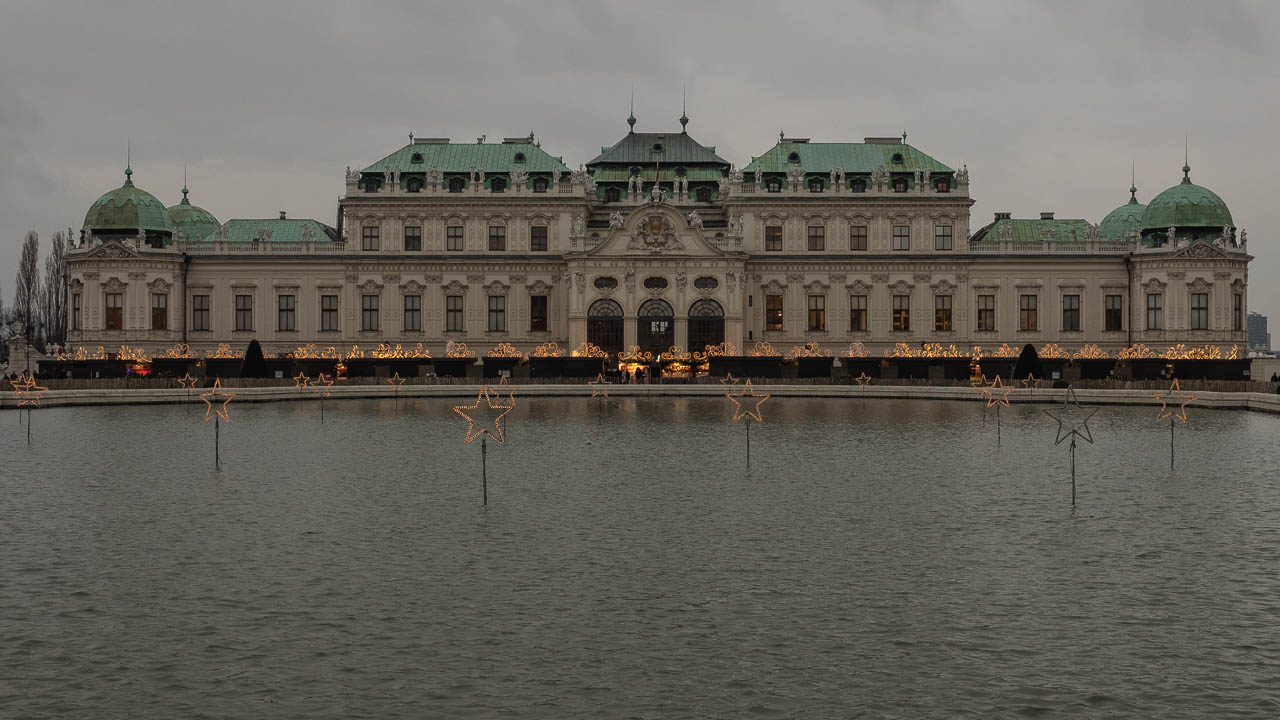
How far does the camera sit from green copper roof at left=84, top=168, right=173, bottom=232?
90562 millimetres

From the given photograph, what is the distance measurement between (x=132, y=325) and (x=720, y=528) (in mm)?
77235

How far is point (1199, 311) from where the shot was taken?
292 feet

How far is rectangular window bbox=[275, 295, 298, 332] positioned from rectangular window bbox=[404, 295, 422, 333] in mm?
8853

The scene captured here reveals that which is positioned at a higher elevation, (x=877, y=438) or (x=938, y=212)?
(x=938, y=212)

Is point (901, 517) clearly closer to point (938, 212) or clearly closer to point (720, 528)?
point (720, 528)

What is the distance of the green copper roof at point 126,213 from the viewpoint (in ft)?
297

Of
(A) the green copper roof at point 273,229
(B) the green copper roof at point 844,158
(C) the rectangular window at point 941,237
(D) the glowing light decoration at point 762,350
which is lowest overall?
(D) the glowing light decoration at point 762,350

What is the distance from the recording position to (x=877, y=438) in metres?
42.2

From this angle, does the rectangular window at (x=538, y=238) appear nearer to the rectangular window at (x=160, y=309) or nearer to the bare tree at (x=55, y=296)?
the rectangular window at (x=160, y=309)

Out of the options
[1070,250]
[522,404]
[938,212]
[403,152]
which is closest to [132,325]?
[403,152]

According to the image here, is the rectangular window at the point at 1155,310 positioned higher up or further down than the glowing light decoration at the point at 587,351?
higher up

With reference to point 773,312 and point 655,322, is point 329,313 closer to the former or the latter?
point 655,322

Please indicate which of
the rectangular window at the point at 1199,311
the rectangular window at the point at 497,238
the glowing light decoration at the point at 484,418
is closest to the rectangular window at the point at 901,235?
the rectangular window at the point at 1199,311

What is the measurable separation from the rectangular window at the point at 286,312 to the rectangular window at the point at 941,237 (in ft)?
170
